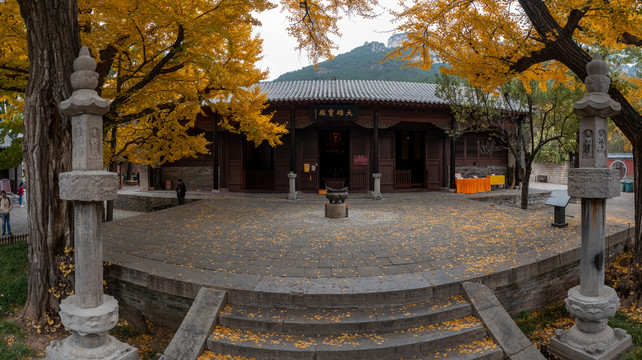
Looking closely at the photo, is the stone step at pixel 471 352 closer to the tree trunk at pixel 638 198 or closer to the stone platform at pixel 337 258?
the stone platform at pixel 337 258

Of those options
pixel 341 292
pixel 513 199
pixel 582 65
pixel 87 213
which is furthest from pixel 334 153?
pixel 87 213

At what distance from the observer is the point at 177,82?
6867 millimetres

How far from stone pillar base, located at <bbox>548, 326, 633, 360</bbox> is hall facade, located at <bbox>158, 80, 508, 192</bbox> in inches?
413

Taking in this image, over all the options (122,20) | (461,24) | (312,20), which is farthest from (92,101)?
(461,24)

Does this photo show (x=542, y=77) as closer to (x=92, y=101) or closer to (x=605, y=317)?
(x=605, y=317)

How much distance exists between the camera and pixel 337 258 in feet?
17.4

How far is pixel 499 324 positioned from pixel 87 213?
4.62 meters

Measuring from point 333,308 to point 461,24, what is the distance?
6121 mm

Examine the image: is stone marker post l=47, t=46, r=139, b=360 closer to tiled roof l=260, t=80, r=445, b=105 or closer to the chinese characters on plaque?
tiled roof l=260, t=80, r=445, b=105

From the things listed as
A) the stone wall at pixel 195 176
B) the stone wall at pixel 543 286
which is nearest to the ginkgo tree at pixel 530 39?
the stone wall at pixel 543 286

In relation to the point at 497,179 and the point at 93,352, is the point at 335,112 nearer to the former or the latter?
the point at 497,179

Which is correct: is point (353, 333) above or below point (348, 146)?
below

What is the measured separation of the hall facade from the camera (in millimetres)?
14125

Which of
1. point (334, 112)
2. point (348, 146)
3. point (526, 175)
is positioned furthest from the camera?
point (348, 146)
